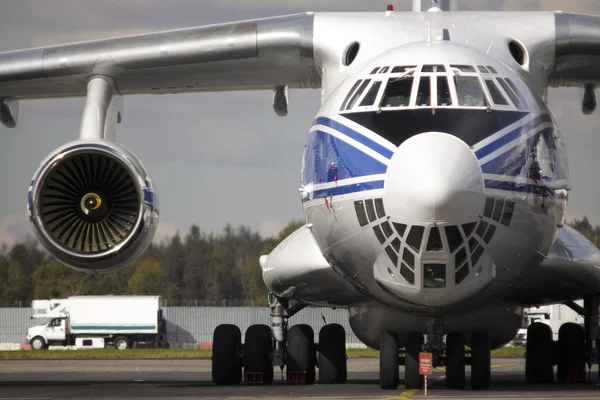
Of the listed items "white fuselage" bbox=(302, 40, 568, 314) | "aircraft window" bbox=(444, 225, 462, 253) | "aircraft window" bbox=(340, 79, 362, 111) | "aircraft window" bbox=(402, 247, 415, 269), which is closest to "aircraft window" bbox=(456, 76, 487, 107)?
"white fuselage" bbox=(302, 40, 568, 314)

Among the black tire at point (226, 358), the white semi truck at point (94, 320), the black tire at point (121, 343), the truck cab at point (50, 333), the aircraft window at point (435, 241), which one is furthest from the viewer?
the black tire at point (121, 343)

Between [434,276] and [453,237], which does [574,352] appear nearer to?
[434,276]

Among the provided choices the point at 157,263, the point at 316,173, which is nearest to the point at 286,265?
the point at 316,173

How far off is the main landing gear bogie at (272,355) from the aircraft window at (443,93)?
442 cm

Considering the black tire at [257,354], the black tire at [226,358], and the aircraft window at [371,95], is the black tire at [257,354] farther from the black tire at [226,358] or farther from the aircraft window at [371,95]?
the aircraft window at [371,95]

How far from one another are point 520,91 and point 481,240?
5.50ft

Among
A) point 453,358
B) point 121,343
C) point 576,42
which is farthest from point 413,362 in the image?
point 121,343

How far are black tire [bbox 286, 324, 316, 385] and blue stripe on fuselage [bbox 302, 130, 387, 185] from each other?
3.03m

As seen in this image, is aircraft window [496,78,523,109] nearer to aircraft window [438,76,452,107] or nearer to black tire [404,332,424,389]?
aircraft window [438,76,452,107]

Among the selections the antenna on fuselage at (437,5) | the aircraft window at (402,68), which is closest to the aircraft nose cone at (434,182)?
the aircraft window at (402,68)

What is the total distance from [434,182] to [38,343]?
38.5 metres

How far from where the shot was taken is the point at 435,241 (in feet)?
33.0

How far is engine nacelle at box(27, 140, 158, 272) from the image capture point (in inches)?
516

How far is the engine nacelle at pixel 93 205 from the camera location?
13102mm
